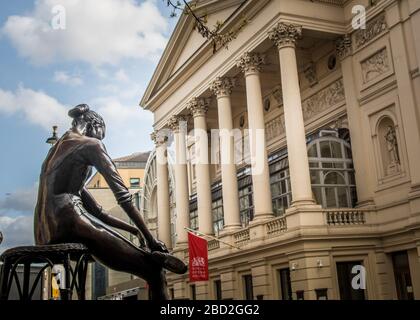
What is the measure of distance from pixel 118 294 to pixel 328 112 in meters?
29.0

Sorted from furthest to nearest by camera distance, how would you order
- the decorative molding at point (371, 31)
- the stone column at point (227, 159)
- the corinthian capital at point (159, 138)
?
the corinthian capital at point (159, 138) → the stone column at point (227, 159) → the decorative molding at point (371, 31)

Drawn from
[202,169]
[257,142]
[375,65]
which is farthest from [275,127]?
[375,65]

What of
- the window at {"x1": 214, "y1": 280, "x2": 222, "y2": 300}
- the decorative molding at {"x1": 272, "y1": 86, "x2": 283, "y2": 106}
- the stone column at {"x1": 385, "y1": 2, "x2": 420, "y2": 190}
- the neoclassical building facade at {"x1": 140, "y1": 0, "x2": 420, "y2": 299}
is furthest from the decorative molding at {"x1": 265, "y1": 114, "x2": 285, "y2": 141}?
the stone column at {"x1": 385, "y1": 2, "x2": 420, "y2": 190}

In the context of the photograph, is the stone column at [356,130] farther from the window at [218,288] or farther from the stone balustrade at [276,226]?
the window at [218,288]

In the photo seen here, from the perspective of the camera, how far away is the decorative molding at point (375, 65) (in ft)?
82.4

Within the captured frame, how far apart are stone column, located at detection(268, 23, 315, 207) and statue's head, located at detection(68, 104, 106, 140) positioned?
18.1 meters

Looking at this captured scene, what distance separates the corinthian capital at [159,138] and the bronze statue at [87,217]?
113 ft

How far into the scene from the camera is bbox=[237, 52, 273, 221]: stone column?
89.1 feet

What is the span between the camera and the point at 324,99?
3019 cm

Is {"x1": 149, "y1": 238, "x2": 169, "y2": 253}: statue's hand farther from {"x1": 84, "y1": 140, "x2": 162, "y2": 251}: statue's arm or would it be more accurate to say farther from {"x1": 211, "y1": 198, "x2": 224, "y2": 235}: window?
{"x1": 211, "y1": 198, "x2": 224, "y2": 235}: window

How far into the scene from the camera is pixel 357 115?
2675cm

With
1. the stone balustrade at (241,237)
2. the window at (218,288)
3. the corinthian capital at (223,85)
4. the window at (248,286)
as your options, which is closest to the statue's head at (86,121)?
the stone balustrade at (241,237)

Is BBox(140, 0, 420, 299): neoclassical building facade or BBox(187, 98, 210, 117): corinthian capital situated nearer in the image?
BBox(140, 0, 420, 299): neoclassical building facade
